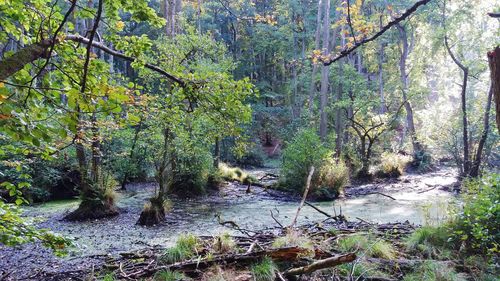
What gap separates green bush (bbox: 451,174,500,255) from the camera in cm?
363

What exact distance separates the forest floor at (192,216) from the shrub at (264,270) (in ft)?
5.52

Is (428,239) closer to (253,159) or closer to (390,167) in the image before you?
(390,167)

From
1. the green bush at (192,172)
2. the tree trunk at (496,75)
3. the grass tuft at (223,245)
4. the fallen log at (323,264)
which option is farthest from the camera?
the green bush at (192,172)

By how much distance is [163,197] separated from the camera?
7.64m

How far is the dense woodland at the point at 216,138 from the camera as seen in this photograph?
7.09 feet

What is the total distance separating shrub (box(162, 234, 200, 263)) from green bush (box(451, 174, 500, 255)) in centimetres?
299

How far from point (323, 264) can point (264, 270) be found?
598 millimetres

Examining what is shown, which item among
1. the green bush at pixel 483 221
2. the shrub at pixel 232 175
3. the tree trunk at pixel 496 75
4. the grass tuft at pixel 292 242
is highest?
the tree trunk at pixel 496 75

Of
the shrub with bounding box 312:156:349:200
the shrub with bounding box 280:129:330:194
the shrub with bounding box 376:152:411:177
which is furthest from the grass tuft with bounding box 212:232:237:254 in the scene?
the shrub with bounding box 376:152:411:177

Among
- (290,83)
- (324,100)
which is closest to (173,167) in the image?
(324,100)

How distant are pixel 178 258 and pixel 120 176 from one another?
324 inches

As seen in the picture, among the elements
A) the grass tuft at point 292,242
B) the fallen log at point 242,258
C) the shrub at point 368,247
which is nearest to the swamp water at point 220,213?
the shrub at point 368,247

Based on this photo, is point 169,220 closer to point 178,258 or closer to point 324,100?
point 178,258

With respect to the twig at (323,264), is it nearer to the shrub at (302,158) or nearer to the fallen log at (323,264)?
the fallen log at (323,264)
